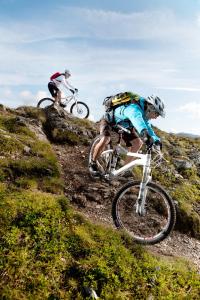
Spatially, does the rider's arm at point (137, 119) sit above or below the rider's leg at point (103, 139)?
above

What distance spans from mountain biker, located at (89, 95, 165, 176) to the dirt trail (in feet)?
3.10

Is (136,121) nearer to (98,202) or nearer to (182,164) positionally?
(98,202)

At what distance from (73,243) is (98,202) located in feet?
12.3

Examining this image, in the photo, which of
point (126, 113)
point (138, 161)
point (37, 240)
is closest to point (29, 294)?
point (37, 240)

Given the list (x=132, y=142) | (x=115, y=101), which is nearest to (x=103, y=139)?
(x=132, y=142)

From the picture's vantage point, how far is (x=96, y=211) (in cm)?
1305

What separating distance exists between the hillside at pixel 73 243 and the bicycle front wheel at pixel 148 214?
47 cm

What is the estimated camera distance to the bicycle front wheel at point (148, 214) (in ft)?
34.0

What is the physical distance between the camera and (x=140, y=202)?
10.7 m

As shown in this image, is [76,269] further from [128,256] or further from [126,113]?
[126,113]

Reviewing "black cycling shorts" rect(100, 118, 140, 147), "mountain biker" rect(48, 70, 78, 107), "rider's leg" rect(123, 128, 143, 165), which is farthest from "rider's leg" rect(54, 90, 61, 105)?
"rider's leg" rect(123, 128, 143, 165)

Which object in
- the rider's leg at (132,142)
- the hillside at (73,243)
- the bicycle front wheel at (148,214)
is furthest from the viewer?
the rider's leg at (132,142)

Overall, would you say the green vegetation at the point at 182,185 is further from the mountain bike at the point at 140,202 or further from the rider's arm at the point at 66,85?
the rider's arm at the point at 66,85

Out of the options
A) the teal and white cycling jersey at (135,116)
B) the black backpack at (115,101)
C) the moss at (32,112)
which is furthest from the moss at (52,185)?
the moss at (32,112)
